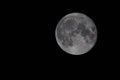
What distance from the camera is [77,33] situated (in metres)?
9.39

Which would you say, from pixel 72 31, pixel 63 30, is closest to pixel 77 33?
pixel 72 31

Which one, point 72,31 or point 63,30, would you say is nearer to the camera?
point 72,31

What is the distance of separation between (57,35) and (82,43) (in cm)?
95

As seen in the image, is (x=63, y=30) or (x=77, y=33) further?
(x=63, y=30)

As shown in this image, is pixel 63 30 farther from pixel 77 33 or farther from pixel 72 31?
pixel 77 33

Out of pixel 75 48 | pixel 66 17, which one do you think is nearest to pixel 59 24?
pixel 66 17

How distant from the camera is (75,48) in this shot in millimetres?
9461

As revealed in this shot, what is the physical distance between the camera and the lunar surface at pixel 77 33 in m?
9.40

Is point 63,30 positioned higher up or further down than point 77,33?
higher up

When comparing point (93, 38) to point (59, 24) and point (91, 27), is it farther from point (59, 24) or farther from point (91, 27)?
point (59, 24)

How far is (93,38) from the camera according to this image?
9.51m

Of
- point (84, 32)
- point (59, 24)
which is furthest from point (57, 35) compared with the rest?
point (84, 32)

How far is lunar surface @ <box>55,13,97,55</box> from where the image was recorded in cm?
940

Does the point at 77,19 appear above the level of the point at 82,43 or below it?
above
